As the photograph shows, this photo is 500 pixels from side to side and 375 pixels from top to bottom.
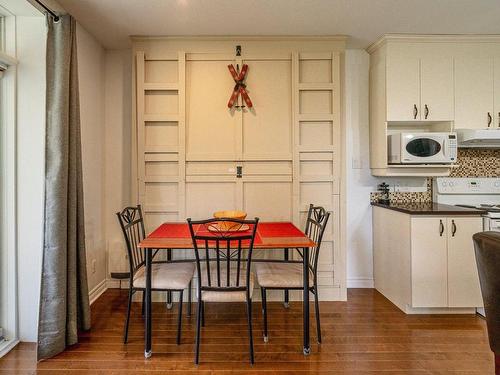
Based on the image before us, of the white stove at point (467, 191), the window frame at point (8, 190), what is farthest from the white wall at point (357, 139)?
the window frame at point (8, 190)

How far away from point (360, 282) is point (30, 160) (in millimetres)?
3152

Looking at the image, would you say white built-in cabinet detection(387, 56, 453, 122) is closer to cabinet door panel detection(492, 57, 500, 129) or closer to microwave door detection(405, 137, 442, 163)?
microwave door detection(405, 137, 442, 163)

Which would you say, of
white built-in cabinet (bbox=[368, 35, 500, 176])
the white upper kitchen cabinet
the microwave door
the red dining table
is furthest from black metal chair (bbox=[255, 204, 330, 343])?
the white upper kitchen cabinet

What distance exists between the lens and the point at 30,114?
2.29 meters

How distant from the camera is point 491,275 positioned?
1.18 metres

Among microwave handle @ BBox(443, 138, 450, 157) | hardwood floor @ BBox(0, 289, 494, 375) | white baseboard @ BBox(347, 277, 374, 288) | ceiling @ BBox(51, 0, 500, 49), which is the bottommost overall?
hardwood floor @ BBox(0, 289, 494, 375)

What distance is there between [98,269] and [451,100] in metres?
3.72

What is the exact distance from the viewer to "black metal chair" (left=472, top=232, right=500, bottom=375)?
1157mm

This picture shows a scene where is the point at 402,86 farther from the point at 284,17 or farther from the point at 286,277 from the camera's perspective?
the point at 286,277

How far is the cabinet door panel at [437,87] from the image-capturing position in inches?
119

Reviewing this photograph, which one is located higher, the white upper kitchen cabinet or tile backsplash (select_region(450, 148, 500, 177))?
the white upper kitchen cabinet

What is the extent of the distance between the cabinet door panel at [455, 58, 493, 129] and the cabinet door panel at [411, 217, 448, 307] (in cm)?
104

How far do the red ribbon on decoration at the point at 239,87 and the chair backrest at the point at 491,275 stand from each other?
7.41 ft

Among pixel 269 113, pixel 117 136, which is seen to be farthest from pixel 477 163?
pixel 117 136
